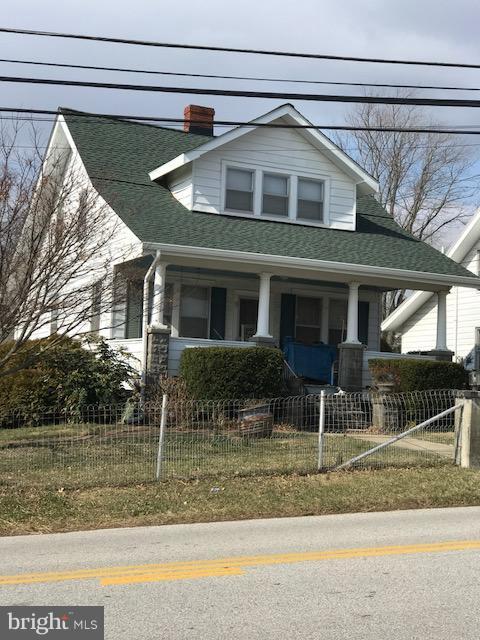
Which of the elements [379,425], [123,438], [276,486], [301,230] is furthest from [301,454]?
[301,230]

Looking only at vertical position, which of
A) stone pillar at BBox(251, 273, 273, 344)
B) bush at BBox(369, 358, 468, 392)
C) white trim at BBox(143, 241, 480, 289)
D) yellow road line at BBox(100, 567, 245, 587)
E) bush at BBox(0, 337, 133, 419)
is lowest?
yellow road line at BBox(100, 567, 245, 587)

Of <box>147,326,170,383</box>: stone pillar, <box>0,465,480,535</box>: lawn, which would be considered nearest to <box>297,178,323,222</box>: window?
<box>147,326,170,383</box>: stone pillar

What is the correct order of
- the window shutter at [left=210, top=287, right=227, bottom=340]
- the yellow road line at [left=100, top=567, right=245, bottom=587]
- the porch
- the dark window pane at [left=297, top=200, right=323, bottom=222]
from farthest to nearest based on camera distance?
1. the dark window pane at [left=297, top=200, right=323, bottom=222]
2. the window shutter at [left=210, top=287, right=227, bottom=340]
3. the porch
4. the yellow road line at [left=100, top=567, right=245, bottom=587]

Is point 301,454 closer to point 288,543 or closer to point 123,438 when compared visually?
point 123,438

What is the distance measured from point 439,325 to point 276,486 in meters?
10.4

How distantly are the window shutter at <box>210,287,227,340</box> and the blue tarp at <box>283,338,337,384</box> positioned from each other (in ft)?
5.65

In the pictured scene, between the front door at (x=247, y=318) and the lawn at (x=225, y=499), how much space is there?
9221 mm

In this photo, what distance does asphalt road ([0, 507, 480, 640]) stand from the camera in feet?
16.2

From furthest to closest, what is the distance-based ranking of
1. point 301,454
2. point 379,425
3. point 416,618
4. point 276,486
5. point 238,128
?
1. point 238,128
2. point 379,425
3. point 301,454
4. point 276,486
5. point 416,618

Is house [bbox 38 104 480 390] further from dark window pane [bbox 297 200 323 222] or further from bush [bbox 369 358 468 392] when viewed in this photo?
bush [bbox 369 358 468 392]

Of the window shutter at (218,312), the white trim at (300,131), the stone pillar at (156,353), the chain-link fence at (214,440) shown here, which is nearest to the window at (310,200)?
the white trim at (300,131)

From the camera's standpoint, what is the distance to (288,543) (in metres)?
7.41

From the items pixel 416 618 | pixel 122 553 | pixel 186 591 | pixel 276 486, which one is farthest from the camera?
pixel 276 486

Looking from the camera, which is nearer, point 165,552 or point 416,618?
point 416,618
